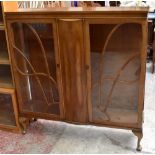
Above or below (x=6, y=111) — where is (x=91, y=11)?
above

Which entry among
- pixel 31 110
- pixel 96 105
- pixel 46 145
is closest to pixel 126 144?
pixel 96 105

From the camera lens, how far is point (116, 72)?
173cm

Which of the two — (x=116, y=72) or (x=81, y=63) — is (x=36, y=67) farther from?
(x=116, y=72)

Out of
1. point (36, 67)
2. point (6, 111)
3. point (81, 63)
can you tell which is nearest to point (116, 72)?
point (81, 63)

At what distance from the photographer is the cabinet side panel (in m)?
1.64

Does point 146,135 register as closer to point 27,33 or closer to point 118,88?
point 118,88

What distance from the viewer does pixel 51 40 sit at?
5.72ft

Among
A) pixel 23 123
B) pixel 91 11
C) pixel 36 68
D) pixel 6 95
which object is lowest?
pixel 23 123

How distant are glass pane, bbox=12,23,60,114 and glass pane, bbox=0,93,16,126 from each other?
201 millimetres

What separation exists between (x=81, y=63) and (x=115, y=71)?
243mm

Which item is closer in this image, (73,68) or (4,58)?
(73,68)

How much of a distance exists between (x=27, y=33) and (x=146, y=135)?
122 cm

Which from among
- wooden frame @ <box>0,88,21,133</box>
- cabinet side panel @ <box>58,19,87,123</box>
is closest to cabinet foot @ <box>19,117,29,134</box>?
wooden frame @ <box>0,88,21,133</box>

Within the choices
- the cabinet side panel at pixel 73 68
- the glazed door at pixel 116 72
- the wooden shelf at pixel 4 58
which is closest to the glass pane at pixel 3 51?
the wooden shelf at pixel 4 58
